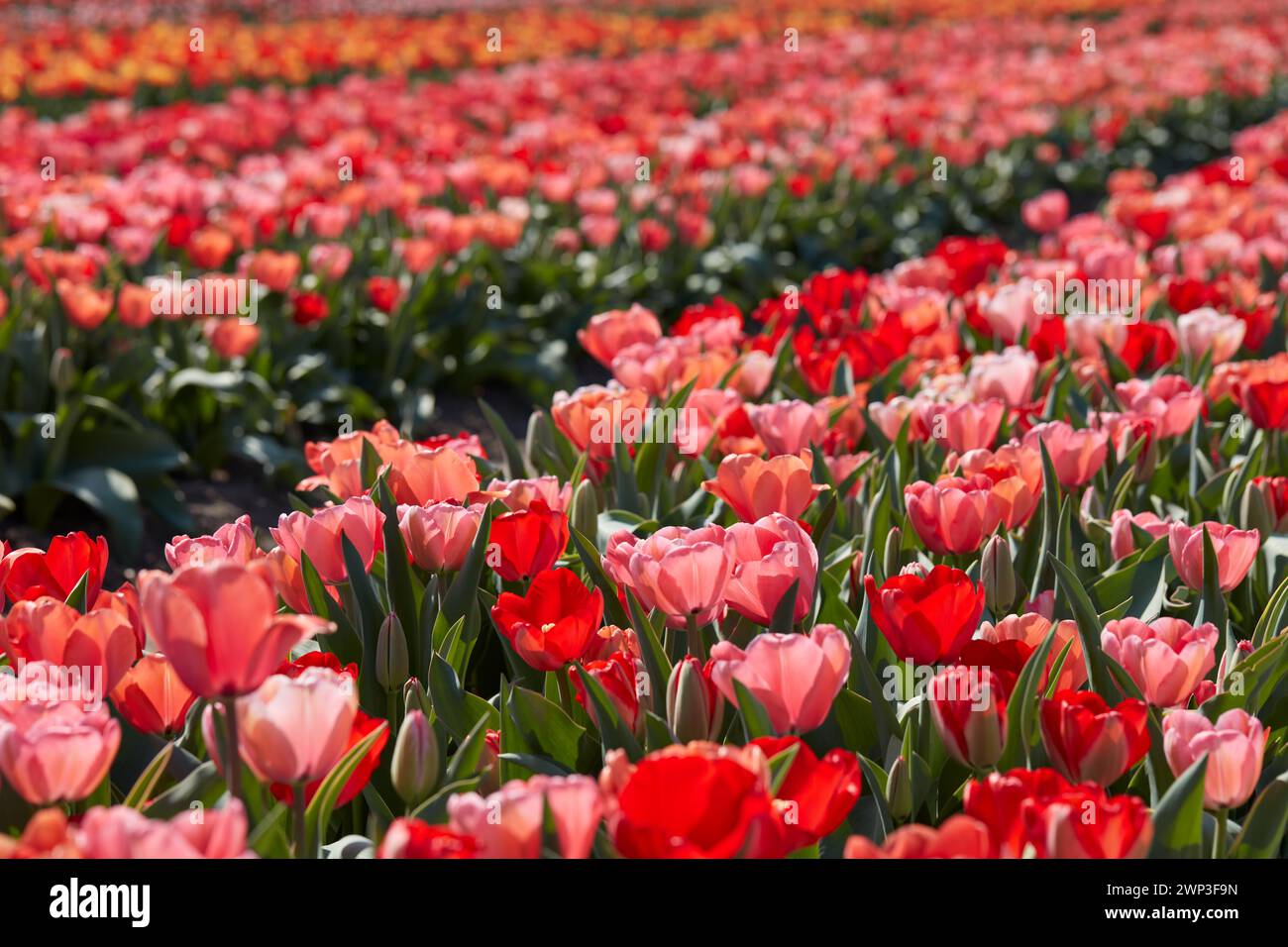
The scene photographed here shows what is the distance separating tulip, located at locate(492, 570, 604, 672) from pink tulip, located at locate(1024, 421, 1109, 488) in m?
0.94

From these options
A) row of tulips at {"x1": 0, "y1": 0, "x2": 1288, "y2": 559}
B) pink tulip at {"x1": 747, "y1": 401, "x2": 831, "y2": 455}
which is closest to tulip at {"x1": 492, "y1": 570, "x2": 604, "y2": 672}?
pink tulip at {"x1": 747, "y1": 401, "x2": 831, "y2": 455}

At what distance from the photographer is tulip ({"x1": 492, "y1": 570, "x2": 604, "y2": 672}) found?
162cm

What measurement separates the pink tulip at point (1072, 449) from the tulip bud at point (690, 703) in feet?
3.25

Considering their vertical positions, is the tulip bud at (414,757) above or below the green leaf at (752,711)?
below

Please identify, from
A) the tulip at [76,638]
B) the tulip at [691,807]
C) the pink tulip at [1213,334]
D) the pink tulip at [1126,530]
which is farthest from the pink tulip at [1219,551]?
the pink tulip at [1213,334]

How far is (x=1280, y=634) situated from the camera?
1765mm

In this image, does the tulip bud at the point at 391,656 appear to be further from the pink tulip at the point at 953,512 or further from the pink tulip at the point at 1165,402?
the pink tulip at the point at 1165,402

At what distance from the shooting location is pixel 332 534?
71.1 inches

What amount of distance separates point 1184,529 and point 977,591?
0.50 metres

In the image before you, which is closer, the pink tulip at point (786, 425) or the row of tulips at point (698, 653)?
the row of tulips at point (698, 653)

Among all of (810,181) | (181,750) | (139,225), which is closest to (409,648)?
(181,750)

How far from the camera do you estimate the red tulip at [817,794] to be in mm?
1252
